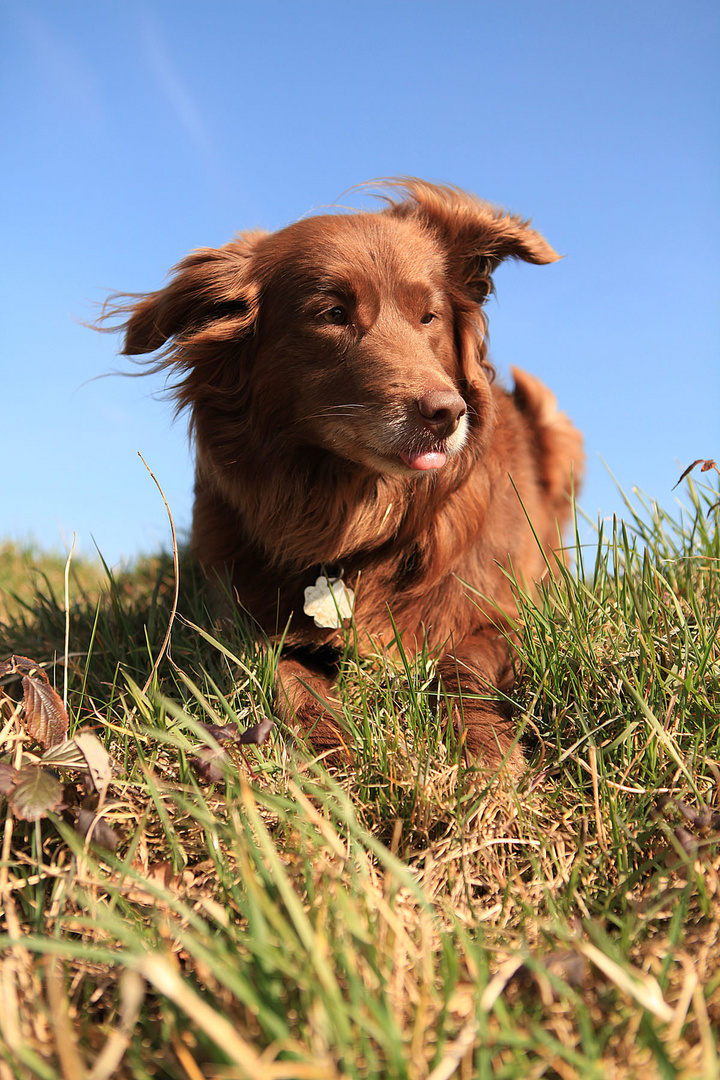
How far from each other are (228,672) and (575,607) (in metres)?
1.10

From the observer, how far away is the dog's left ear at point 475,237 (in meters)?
3.22

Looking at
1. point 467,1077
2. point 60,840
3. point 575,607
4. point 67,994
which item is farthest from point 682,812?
point 60,840

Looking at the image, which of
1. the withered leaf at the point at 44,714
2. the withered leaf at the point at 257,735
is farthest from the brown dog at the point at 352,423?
the withered leaf at the point at 44,714

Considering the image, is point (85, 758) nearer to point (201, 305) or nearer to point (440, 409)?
point (440, 409)

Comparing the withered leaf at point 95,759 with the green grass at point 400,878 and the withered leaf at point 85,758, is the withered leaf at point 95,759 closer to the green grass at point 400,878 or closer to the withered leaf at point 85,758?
the withered leaf at point 85,758

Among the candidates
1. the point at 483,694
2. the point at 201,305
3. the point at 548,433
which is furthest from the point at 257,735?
the point at 548,433

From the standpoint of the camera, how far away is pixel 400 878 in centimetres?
131

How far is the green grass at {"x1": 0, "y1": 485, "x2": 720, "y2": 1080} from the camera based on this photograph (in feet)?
3.68

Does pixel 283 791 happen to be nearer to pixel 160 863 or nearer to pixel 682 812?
pixel 160 863

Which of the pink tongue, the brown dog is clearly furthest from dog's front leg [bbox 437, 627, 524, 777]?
the pink tongue

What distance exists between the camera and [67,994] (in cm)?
148

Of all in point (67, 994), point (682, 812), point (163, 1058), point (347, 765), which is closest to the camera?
point (163, 1058)

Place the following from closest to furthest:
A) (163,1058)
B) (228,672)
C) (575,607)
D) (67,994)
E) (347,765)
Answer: (163,1058) → (67,994) → (347,765) → (575,607) → (228,672)

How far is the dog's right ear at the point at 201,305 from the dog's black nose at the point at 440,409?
94 centimetres
